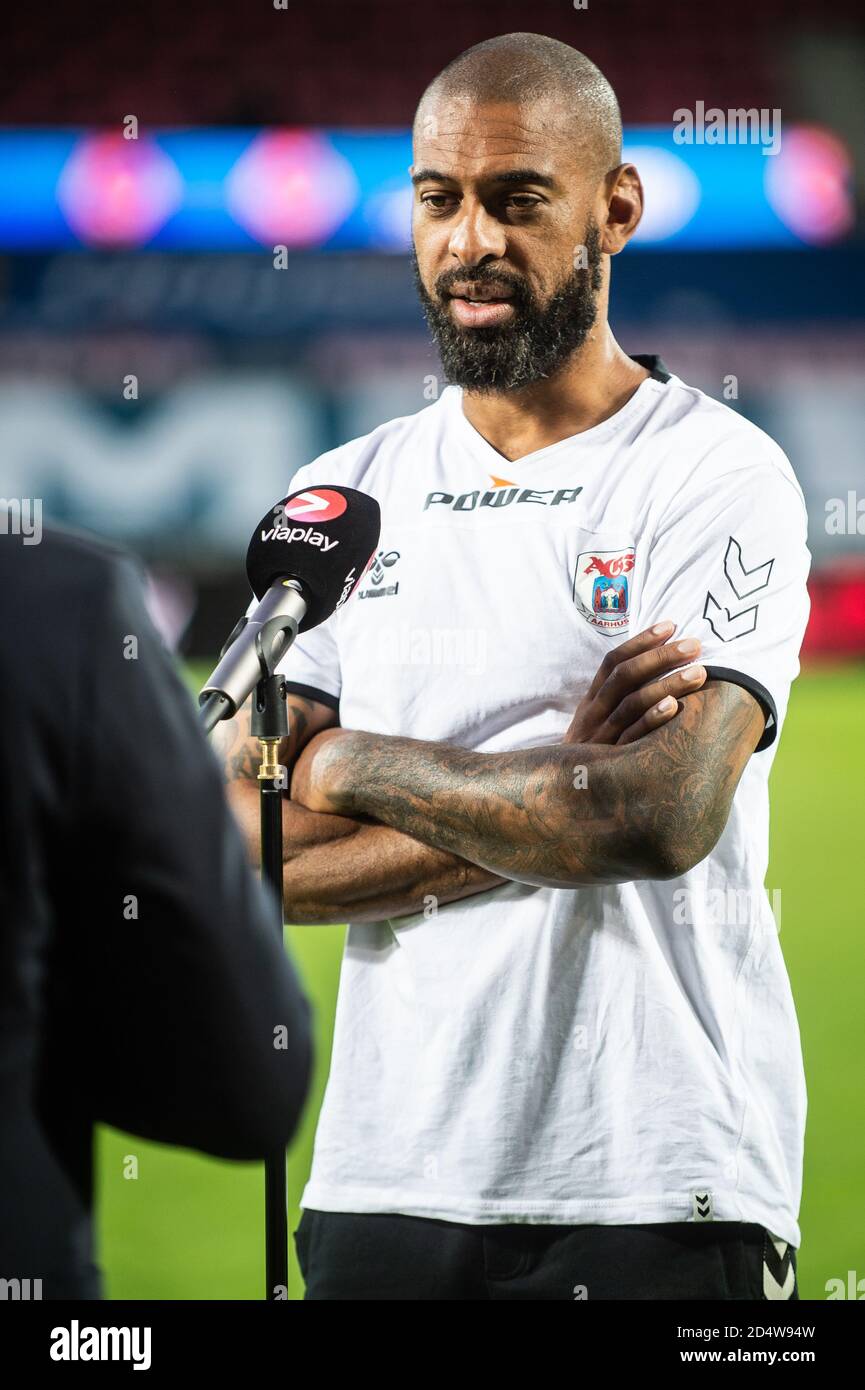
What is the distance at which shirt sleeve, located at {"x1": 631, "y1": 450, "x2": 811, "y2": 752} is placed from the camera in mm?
1770

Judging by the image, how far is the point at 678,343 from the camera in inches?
469

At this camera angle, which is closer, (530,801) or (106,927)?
(106,927)

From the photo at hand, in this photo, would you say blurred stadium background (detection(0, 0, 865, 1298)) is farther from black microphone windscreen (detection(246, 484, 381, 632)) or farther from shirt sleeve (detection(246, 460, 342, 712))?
black microphone windscreen (detection(246, 484, 381, 632))

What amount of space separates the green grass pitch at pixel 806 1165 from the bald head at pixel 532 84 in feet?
4.52

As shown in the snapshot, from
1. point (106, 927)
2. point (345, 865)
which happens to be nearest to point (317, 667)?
point (345, 865)

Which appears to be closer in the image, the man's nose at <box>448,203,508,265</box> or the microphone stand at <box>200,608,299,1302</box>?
the microphone stand at <box>200,608,299,1302</box>

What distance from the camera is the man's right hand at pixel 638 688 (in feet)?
5.71

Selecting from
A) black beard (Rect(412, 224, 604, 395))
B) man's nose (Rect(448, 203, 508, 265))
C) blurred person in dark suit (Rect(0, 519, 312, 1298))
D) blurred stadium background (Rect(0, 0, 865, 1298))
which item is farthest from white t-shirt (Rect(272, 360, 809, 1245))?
blurred stadium background (Rect(0, 0, 865, 1298))

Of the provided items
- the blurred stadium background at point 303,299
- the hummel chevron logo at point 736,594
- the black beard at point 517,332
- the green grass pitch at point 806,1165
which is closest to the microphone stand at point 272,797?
the green grass pitch at point 806,1165

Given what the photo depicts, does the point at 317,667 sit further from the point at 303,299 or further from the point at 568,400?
the point at 303,299

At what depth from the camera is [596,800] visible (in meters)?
1.74

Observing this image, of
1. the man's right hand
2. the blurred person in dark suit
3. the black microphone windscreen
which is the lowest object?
the blurred person in dark suit

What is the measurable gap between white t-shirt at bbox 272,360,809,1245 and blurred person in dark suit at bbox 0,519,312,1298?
906mm

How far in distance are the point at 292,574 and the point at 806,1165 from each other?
331 cm
